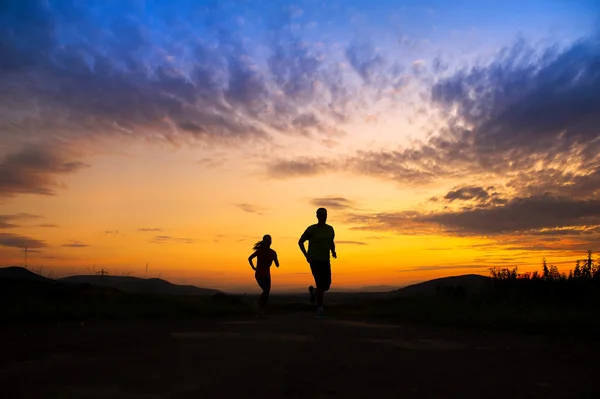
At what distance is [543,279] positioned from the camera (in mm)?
13250

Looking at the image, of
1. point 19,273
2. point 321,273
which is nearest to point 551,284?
point 321,273

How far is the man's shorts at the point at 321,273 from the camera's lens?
459 inches

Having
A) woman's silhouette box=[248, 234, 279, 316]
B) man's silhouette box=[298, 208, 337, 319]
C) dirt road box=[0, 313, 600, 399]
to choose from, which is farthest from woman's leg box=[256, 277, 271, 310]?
dirt road box=[0, 313, 600, 399]

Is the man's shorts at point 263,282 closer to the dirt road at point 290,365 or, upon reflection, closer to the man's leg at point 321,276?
the man's leg at point 321,276

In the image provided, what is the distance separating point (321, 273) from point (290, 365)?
6767 mm

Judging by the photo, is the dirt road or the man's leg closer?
the dirt road

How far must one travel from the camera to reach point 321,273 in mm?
11750

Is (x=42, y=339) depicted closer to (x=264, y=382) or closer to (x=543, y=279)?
(x=264, y=382)

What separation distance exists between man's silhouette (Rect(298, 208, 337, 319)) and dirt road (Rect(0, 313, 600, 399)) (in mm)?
3909

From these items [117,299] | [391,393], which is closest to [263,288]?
[117,299]

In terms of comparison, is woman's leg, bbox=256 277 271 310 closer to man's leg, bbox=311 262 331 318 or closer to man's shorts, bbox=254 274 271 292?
man's shorts, bbox=254 274 271 292

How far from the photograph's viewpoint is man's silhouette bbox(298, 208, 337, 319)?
11703mm

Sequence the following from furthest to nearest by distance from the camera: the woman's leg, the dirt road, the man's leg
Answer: the woman's leg → the man's leg → the dirt road

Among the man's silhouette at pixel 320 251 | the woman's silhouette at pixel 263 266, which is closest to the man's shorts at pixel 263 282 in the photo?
the woman's silhouette at pixel 263 266
